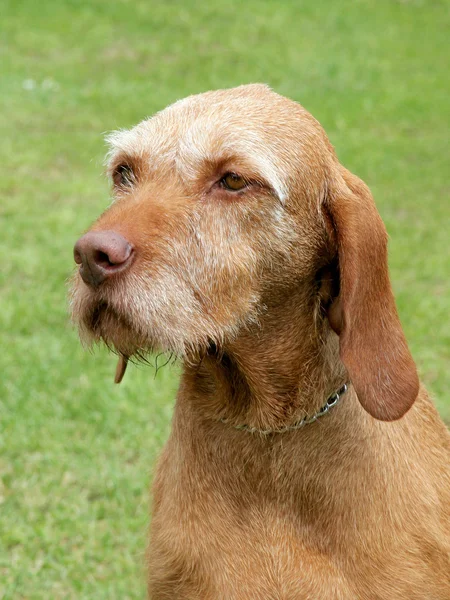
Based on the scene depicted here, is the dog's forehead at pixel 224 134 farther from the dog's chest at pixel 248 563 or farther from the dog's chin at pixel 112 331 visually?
the dog's chest at pixel 248 563

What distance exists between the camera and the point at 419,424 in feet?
12.5

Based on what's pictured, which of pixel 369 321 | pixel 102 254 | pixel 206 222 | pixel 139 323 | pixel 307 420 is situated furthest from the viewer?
pixel 307 420

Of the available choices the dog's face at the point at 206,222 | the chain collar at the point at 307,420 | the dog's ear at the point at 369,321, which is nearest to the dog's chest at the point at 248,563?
the chain collar at the point at 307,420

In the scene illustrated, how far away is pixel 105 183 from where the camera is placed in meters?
10.3

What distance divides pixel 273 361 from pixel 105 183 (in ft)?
23.6

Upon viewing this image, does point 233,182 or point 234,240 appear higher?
point 233,182

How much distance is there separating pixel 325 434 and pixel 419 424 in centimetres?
55

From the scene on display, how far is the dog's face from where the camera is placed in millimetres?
3072

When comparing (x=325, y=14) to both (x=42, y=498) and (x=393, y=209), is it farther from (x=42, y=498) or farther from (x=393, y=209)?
(x=42, y=498)

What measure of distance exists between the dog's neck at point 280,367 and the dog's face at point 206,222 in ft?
0.38

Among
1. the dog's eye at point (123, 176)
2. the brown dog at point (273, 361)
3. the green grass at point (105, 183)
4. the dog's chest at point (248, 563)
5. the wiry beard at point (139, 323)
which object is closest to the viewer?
the wiry beard at point (139, 323)

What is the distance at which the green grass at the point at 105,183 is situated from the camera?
526 centimetres

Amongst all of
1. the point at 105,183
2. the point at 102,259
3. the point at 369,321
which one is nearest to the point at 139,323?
the point at 102,259

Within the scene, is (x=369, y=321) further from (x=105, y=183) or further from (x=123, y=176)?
(x=105, y=183)
